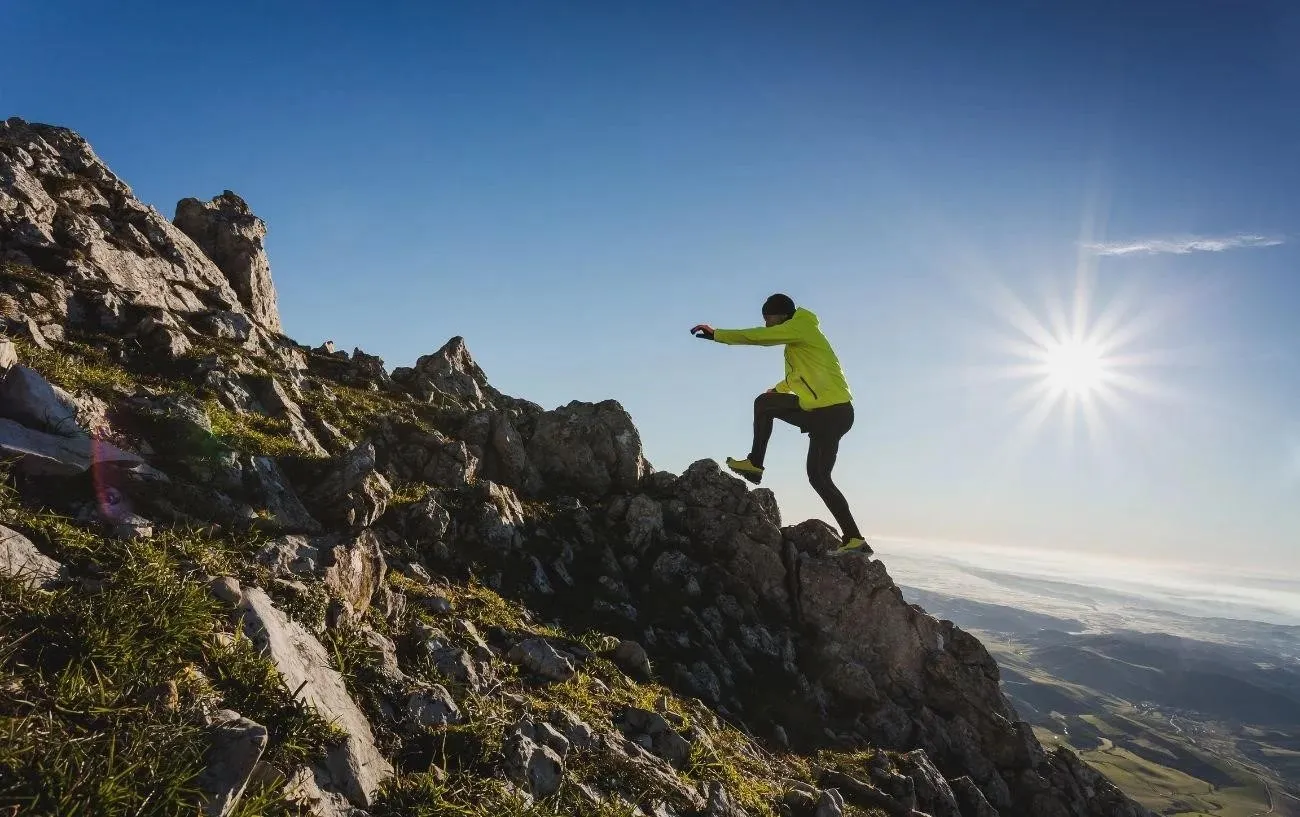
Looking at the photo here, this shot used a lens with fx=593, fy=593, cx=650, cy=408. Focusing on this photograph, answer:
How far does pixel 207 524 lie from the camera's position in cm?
932

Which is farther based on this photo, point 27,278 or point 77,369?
point 27,278

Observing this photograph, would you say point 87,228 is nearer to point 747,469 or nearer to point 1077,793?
point 747,469

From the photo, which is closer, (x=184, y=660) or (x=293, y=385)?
(x=184, y=660)

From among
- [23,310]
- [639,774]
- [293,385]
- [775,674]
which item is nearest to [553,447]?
[293,385]

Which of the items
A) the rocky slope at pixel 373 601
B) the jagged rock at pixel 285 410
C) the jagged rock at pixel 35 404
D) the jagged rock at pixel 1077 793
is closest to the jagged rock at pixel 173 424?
the rocky slope at pixel 373 601

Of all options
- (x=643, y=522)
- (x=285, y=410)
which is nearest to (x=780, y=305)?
(x=643, y=522)

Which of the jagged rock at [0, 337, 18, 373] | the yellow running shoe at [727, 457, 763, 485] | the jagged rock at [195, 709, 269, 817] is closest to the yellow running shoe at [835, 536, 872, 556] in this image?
the yellow running shoe at [727, 457, 763, 485]

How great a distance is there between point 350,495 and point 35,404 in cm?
619

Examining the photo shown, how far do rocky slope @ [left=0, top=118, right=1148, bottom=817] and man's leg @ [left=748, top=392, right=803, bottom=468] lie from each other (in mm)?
6075

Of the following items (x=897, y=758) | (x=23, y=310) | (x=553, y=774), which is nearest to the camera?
(x=553, y=774)

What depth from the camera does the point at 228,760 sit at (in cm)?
514

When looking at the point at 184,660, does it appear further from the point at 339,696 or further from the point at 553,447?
the point at 553,447

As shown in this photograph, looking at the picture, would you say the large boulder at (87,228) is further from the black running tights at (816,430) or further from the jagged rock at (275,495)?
the black running tights at (816,430)

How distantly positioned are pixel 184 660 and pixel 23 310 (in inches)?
570
